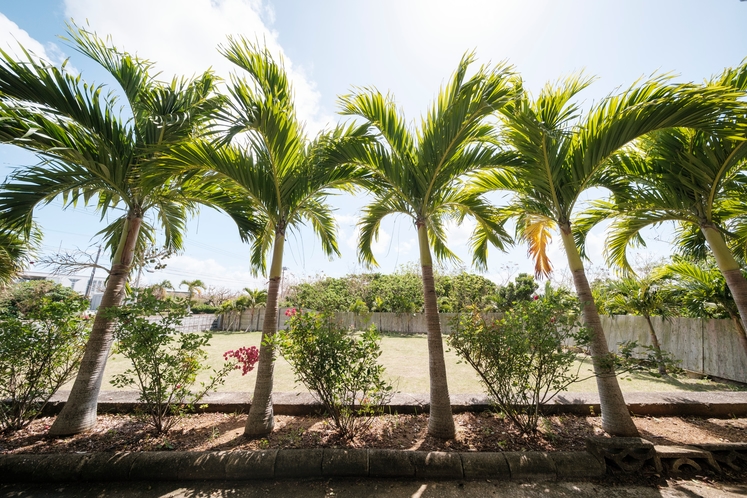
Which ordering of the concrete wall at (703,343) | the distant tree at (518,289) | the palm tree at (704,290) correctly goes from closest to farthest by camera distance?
the palm tree at (704,290)
the concrete wall at (703,343)
the distant tree at (518,289)

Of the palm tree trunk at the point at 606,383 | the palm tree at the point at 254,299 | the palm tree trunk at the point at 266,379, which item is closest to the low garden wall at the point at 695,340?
the palm tree trunk at the point at 266,379

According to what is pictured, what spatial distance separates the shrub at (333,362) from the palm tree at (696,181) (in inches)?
170

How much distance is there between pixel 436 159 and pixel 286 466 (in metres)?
3.56

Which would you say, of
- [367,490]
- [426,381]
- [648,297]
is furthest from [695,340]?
[367,490]

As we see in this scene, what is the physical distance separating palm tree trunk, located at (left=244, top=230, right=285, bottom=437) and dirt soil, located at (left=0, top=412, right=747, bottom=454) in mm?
123

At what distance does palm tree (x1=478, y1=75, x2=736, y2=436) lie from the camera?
3064 mm

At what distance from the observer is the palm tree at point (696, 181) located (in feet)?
11.4

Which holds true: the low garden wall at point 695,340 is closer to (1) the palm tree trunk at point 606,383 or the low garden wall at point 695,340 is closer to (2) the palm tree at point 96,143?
(1) the palm tree trunk at point 606,383

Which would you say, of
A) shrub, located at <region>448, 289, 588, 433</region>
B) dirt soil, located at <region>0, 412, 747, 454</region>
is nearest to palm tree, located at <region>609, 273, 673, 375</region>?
dirt soil, located at <region>0, 412, 747, 454</region>

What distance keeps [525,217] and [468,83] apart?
247 centimetres

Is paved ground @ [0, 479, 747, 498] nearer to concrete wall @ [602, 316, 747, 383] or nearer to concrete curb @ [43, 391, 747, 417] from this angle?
concrete curb @ [43, 391, 747, 417]

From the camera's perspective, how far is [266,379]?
10.8ft

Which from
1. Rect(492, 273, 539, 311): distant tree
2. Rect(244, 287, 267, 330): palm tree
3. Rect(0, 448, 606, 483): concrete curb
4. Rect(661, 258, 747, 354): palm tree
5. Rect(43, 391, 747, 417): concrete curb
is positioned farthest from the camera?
Rect(244, 287, 267, 330): palm tree

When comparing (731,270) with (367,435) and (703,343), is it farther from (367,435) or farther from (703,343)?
(703,343)
